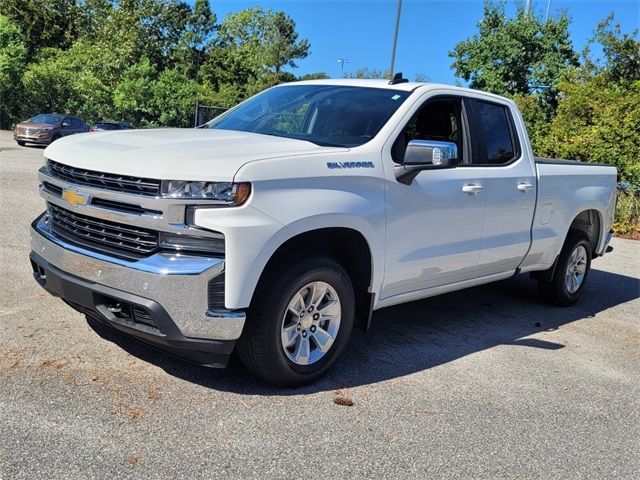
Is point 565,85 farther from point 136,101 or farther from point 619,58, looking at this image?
point 136,101

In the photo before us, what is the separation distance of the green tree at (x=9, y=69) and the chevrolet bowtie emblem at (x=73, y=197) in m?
37.9

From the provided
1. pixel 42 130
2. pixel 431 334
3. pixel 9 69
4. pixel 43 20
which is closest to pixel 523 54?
pixel 42 130

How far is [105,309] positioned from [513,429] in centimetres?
251

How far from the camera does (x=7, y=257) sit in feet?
21.0

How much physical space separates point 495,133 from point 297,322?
280cm

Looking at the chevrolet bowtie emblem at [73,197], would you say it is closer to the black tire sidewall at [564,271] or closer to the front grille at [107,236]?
the front grille at [107,236]

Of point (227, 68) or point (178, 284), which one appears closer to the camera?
point (178, 284)

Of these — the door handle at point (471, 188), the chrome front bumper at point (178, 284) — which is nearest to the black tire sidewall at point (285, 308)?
the chrome front bumper at point (178, 284)

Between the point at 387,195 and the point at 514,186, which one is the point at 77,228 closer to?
the point at 387,195

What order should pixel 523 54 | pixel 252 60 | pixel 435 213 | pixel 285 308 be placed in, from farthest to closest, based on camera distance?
pixel 252 60 < pixel 523 54 < pixel 435 213 < pixel 285 308

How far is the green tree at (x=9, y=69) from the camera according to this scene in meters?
36.8

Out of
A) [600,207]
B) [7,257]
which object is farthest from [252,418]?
[600,207]

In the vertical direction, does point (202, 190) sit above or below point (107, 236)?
above

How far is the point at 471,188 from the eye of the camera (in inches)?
195
